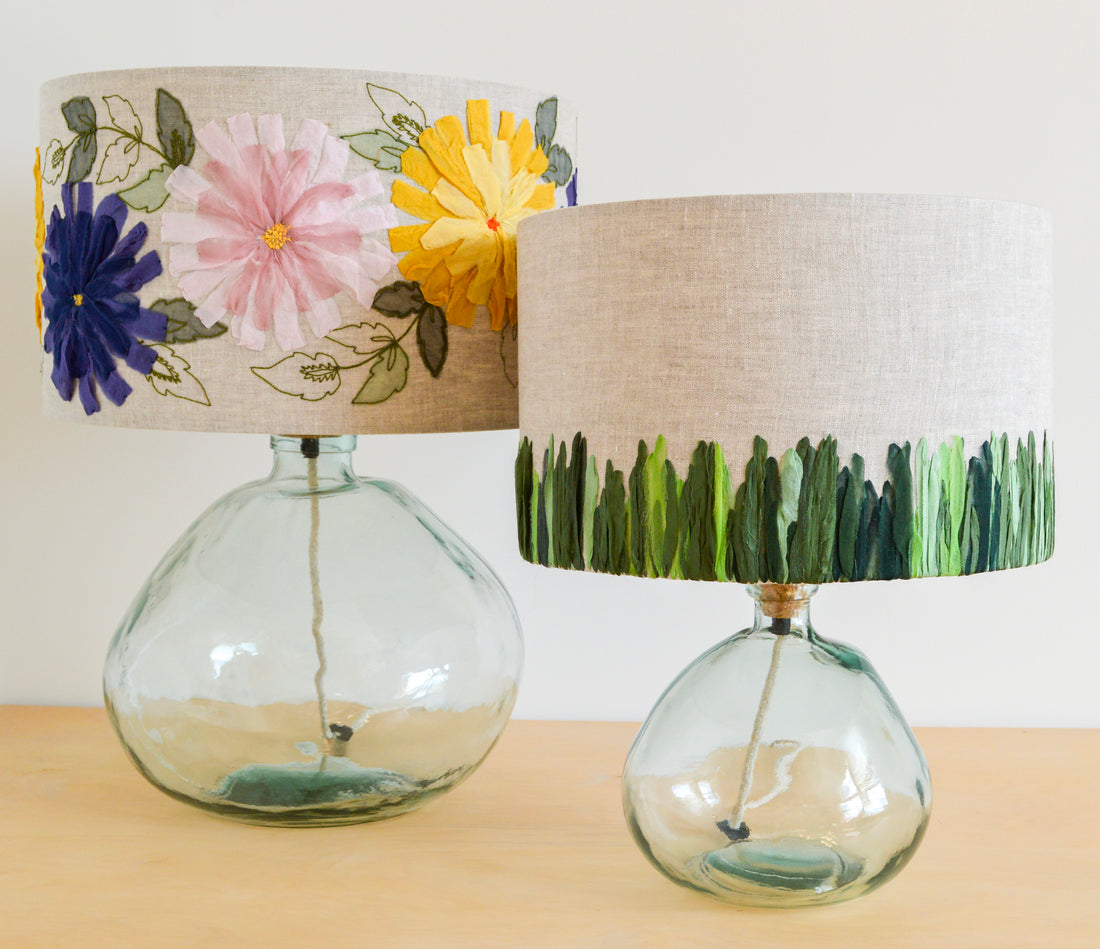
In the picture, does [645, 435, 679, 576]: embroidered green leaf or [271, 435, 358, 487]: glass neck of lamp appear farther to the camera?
[271, 435, 358, 487]: glass neck of lamp

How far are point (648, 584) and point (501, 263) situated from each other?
45cm

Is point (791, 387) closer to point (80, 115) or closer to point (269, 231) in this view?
point (269, 231)

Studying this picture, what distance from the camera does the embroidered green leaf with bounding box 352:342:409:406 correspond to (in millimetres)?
751

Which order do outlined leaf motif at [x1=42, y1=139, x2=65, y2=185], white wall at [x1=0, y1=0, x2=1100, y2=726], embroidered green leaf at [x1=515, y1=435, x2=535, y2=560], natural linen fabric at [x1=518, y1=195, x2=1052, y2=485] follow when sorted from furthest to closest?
white wall at [x1=0, y1=0, x2=1100, y2=726]
outlined leaf motif at [x1=42, y1=139, x2=65, y2=185]
embroidered green leaf at [x1=515, y1=435, x2=535, y2=560]
natural linen fabric at [x1=518, y1=195, x2=1052, y2=485]

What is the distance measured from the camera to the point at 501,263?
0.79m

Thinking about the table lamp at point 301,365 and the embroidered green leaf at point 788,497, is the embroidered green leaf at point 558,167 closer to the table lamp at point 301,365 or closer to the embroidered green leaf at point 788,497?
the table lamp at point 301,365

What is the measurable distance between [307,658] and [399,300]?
0.25 metres

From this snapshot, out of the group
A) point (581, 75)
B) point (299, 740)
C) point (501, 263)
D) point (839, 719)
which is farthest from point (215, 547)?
point (581, 75)

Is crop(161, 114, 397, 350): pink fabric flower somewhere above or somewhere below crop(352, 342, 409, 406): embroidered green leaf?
above

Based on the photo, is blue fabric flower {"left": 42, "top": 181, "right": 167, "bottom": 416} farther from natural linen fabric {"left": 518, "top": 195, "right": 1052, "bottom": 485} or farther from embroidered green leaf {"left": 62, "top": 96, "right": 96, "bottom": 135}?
natural linen fabric {"left": 518, "top": 195, "right": 1052, "bottom": 485}

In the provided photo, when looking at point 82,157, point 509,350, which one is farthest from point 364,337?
point 82,157

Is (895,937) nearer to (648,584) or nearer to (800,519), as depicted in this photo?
(800,519)

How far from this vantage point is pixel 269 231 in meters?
0.73

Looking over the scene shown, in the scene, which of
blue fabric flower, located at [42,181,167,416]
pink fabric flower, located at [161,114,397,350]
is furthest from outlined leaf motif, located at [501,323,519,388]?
blue fabric flower, located at [42,181,167,416]
